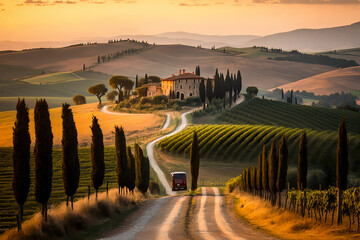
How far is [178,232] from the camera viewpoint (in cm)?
2362

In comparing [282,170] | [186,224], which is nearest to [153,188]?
[282,170]

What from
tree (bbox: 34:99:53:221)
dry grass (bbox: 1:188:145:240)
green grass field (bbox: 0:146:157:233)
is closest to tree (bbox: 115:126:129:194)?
green grass field (bbox: 0:146:157:233)

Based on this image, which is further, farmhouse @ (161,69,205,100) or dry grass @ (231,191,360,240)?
farmhouse @ (161,69,205,100)

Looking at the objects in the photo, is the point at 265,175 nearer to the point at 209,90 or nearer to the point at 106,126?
the point at 106,126

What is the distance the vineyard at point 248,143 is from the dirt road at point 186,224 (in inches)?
1442

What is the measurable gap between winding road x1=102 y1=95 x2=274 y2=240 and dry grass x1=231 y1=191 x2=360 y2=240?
0.90m

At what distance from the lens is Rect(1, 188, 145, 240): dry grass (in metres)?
20.9

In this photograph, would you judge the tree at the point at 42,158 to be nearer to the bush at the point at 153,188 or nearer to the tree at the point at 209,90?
the bush at the point at 153,188

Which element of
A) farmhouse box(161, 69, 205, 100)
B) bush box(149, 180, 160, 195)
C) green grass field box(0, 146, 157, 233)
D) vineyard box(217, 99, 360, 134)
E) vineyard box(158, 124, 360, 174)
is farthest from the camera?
farmhouse box(161, 69, 205, 100)

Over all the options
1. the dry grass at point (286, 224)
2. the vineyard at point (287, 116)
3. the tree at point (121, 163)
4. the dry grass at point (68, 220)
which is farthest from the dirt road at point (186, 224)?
the vineyard at point (287, 116)

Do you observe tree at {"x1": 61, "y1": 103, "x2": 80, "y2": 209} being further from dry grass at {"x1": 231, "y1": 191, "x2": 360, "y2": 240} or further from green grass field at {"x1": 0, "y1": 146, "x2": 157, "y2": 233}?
dry grass at {"x1": 231, "y1": 191, "x2": 360, "y2": 240}

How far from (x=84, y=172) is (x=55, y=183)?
360 inches

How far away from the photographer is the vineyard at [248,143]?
70.1m

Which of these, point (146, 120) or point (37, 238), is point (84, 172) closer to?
point (37, 238)
